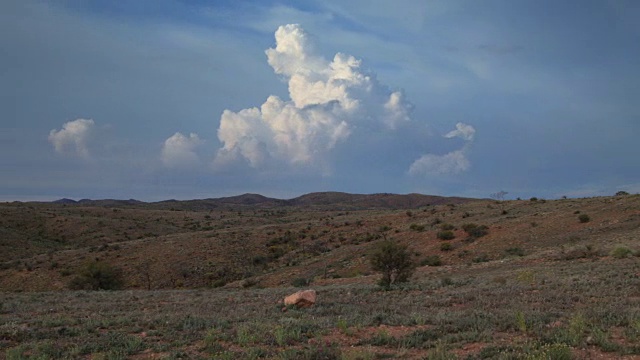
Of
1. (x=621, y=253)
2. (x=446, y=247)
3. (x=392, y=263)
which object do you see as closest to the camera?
(x=392, y=263)

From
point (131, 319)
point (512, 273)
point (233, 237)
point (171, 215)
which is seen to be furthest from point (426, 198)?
point (131, 319)

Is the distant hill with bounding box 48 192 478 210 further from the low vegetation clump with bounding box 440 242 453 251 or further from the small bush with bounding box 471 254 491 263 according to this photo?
the small bush with bounding box 471 254 491 263

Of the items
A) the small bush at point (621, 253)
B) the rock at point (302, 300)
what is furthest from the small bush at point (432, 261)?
the rock at point (302, 300)

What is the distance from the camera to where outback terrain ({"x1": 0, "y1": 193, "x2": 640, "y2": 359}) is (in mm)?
10227

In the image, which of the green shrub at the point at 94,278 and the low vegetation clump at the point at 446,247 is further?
the low vegetation clump at the point at 446,247

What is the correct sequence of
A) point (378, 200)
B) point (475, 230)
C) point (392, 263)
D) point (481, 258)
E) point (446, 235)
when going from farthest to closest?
point (378, 200) → point (446, 235) → point (475, 230) → point (481, 258) → point (392, 263)

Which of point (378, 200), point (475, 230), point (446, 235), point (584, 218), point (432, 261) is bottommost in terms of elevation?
point (432, 261)

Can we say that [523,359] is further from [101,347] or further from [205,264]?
[205,264]

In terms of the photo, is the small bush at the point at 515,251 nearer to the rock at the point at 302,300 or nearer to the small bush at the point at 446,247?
the small bush at the point at 446,247

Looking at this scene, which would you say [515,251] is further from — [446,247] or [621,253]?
[621,253]


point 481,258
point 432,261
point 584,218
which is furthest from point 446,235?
point 584,218

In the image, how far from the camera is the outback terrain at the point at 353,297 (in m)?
10.2

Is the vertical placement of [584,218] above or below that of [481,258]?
above

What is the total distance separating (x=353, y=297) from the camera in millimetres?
19109
